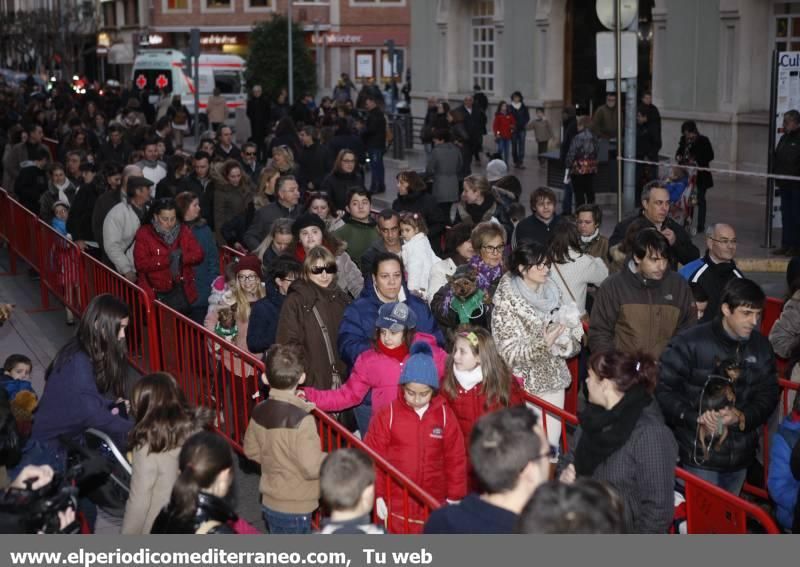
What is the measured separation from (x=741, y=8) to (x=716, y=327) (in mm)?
16105

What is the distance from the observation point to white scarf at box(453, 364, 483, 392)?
6164mm

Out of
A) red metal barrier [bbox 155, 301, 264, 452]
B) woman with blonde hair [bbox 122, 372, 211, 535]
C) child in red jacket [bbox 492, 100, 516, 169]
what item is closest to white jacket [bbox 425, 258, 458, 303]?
red metal barrier [bbox 155, 301, 264, 452]

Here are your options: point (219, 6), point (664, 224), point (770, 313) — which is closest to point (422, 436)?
point (664, 224)

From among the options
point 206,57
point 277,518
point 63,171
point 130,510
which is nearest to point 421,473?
point 277,518

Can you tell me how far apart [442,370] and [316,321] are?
1.35 m

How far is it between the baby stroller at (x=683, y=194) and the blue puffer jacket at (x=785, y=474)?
10266 mm

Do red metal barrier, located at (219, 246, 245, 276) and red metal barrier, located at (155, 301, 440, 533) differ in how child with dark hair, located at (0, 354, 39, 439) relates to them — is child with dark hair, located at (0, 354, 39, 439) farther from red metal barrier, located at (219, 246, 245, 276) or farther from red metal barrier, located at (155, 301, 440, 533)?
red metal barrier, located at (219, 246, 245, 276)

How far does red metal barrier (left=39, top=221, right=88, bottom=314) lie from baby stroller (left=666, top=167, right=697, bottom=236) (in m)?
7.96

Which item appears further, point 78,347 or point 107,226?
point 107,226

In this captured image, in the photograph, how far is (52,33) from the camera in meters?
69.0

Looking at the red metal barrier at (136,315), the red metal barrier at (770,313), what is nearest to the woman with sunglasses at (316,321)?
the red metal barrier at (136,315)

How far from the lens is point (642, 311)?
722cm

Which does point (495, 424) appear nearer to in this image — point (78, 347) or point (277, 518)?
point (277, 518)

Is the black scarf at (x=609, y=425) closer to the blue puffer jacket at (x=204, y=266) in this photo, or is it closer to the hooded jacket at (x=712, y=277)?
the hooded jacket at (x=712, y=277)
